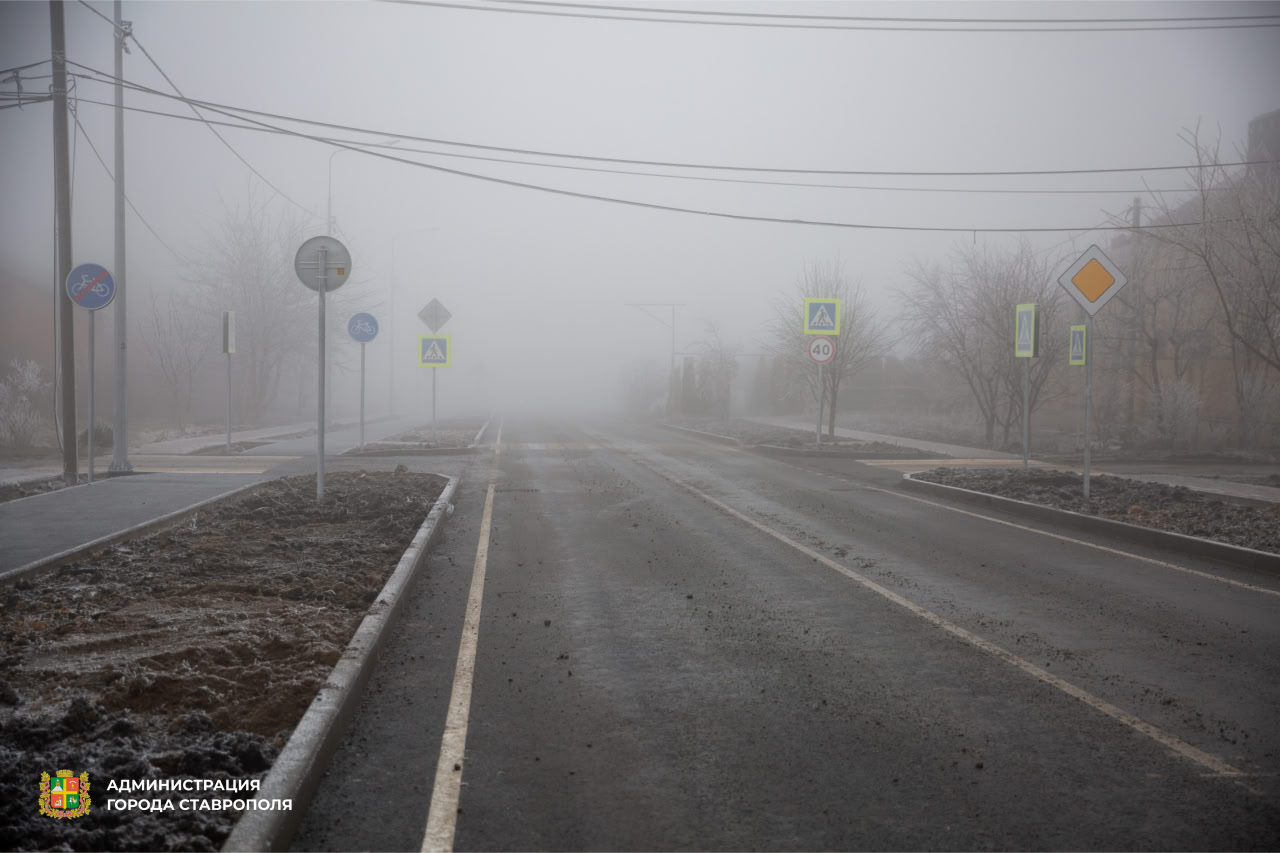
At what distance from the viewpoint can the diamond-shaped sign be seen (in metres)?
26.2

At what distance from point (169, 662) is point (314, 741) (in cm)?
174

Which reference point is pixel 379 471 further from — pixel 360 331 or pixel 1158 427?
pixel 1158 427

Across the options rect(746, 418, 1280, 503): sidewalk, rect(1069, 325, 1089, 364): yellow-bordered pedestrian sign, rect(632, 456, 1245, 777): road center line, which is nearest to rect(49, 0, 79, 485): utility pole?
rect(632, 456, 1245, 777): road center line

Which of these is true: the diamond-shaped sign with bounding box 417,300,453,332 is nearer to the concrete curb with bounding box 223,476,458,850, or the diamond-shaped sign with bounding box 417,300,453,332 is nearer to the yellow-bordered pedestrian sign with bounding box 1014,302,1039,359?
the yellow-bordered pedestrian sign with bounding box 1014,302,1039,359

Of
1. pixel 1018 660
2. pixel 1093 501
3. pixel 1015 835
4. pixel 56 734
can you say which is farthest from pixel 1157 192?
Answer: pixel 56 734

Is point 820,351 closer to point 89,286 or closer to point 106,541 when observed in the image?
point 89,286

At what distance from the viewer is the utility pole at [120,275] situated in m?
16.6

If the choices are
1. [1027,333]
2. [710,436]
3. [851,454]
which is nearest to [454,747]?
[1027,333]

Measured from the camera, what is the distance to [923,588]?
7.89 meters

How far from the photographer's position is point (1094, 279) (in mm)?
12656

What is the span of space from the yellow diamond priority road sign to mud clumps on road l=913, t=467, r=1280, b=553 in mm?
2635

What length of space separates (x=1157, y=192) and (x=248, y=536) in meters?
23.5

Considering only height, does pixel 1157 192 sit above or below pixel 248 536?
above

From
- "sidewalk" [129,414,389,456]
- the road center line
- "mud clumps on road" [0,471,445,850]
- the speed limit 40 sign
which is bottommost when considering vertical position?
"sidewalk" [129,414,389,456]
